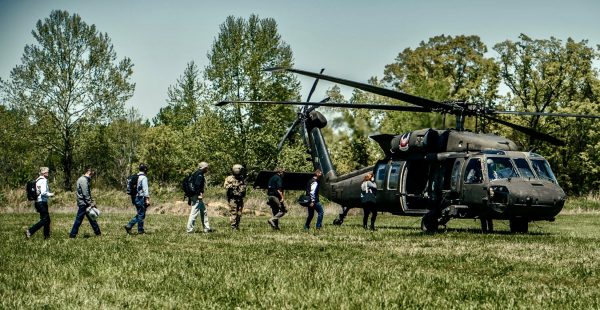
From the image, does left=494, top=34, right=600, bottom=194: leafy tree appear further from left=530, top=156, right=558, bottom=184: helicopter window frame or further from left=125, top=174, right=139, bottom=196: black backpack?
left=125, top=174, right=139, bottom=196: black backpack

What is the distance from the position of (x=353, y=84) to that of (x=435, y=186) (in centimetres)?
587

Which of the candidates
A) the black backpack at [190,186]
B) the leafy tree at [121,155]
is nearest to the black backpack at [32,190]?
the black backpack at [190,186]

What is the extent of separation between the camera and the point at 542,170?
63.3ft

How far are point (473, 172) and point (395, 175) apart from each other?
10.5 feet

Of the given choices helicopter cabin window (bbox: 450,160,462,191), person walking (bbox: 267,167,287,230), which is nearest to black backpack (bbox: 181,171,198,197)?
person walking (bbox: 267,167,287,230)

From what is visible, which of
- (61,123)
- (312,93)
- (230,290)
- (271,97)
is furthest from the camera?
(61,123)

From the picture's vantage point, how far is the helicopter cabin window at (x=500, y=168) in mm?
18837

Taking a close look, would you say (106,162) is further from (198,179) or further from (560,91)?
(198,179)

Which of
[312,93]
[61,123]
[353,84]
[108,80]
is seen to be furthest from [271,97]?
A: [353,84]

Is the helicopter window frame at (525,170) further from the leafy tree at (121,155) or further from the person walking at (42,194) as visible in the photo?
the leafy tree at (121,155)

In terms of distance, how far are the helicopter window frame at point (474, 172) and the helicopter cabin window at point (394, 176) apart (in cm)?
284

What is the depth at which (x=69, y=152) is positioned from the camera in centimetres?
5238

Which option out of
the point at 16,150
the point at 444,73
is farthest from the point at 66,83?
the point at 444,73

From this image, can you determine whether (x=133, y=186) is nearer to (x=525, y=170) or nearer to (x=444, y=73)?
(x=525, y=170)
